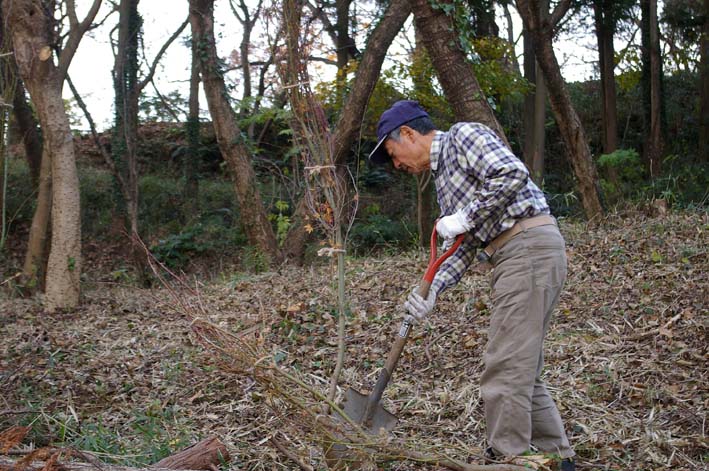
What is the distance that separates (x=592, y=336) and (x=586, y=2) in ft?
38.2

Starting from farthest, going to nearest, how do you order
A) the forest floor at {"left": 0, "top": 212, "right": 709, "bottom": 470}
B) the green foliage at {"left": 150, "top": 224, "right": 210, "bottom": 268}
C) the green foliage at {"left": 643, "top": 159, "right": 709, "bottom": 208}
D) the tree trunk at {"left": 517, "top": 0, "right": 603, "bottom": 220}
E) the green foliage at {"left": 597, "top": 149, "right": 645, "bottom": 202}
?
the green foliage at {"left": 150, "top": 224, "right": 210, "bottom": 268}, the green foliage at {"left": 597, "top": 149, "right": 645, "bottom": 202}, the green foliage at {"left": 643, "top": 159, "right": 709, "bottom": 208}, the tree trunk at {"left": 517, "top": 0, "right": 603, "bottom": 220}, the forest floor at {"left": 0, "top": 212, "right": 709, "bottom": 470}

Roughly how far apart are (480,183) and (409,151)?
1.35 feet

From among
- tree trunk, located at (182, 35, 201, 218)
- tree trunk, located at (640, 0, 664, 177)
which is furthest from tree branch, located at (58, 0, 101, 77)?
tree trunk, located at (640, 0, 664, 177)

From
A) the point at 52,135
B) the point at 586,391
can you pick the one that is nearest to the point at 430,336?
the point at 586,391

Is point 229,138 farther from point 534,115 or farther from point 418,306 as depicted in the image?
point 418,306

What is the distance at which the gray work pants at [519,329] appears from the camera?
132 inches

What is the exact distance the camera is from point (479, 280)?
278 inches

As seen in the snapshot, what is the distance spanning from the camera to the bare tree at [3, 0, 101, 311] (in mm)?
8344

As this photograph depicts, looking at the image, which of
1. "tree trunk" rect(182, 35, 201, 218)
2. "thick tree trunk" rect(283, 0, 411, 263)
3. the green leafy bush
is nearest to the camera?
"thick tree trunk" rect(283, 0, 411, 263)

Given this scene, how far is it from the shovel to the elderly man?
8 cm

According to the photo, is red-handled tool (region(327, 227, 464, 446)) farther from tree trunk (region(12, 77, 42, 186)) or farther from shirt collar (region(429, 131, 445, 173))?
→ tree trunk (region(12, 77, 42, 186))

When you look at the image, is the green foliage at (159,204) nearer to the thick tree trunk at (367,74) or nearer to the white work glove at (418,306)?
the thick tree trunk at (367,74)

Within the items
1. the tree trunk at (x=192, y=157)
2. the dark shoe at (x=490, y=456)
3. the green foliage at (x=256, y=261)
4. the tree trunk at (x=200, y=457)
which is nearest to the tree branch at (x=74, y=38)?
the green foliage at (x=256, y=261)

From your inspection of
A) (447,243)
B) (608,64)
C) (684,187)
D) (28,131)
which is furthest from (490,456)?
(608,64)
